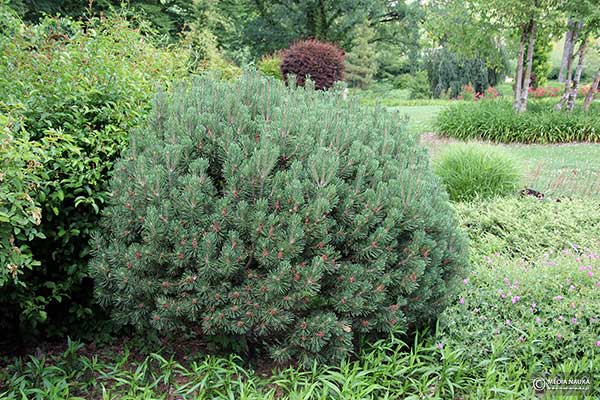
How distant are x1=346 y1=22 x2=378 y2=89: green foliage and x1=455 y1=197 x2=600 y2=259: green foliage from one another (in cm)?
2072

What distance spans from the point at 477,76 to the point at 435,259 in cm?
2535

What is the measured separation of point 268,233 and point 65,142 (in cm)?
123

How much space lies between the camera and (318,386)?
2.38 m

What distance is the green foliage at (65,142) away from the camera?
8.45 feet

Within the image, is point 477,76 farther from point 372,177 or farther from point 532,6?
point 372,177

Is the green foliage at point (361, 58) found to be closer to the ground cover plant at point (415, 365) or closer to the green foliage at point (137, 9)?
the green foliage at point (137, 9)

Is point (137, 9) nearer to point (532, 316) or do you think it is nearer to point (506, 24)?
point (506, 24)

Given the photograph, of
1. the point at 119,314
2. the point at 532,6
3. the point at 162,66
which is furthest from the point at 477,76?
the point at 119,314

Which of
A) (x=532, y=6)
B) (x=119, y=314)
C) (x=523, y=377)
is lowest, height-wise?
(x=523, y=377)

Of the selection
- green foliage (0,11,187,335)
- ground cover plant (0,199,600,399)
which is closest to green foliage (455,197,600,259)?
ground cover plant (0,199,600,399)

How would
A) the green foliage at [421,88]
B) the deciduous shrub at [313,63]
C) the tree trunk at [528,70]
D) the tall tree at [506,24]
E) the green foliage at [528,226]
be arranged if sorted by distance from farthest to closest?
the green foliage at [421,88]
the deciduous shrub at [313,63]
the tree trunk at [528,70]
the tall tree at [506,24]
the green foliage at [528,226]

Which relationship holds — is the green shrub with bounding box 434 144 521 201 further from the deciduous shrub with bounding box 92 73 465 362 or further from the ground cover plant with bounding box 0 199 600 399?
the deciduous shrub with bounding box 92 73 465 362

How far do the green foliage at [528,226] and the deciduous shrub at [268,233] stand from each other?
1.71 m

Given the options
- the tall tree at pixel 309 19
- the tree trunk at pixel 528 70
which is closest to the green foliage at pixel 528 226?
the tree trunk at pixel 528 70
